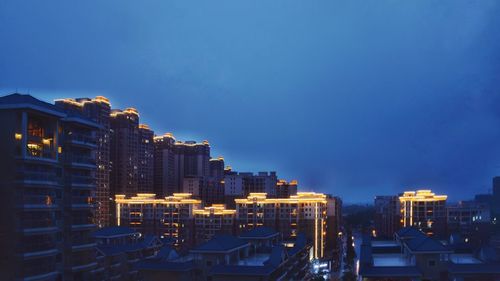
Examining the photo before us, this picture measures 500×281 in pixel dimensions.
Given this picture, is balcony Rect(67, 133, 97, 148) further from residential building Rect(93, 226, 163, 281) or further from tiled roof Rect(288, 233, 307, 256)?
tiled roof Rect(288, 233, 307, 256)

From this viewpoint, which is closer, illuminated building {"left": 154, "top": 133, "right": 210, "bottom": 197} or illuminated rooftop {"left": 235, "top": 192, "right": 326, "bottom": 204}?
illuminated rooftop {"left": 235, "top": 192, "right": 326, "bottom": 204}

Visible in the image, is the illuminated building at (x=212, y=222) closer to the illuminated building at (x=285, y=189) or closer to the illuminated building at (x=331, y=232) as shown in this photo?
the illuminated building at (x=331, y=232)

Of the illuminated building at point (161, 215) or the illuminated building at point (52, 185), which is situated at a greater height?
the illuminated building at point (52, 185)

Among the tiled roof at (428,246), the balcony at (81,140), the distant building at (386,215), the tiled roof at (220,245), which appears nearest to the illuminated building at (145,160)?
the distant building at (386,215)

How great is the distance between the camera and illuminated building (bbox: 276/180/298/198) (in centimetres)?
3713

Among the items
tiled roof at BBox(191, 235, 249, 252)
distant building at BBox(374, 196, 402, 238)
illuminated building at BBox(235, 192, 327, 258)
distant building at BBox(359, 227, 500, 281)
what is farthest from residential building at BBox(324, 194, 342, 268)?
distant building at BBox(359, 227, 500, 281)

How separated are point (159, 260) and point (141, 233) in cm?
1283

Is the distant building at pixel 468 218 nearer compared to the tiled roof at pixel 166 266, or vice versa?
the tiled roof at pixel 166 266

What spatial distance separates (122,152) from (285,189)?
1316cm

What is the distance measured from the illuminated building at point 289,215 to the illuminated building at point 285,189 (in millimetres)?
10780

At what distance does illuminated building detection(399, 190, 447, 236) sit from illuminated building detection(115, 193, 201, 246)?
10631mm

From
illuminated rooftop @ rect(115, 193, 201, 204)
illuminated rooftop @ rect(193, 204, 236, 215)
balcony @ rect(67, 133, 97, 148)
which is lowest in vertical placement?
illuminated rooftop @ rect(193, 204, 236, 215)

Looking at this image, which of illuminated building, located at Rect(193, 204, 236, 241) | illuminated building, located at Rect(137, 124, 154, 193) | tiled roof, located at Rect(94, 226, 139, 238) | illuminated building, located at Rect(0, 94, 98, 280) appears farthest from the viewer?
illuminated building, located at Rect(137, 124, 154, 193)

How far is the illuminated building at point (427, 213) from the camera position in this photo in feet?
80.3
